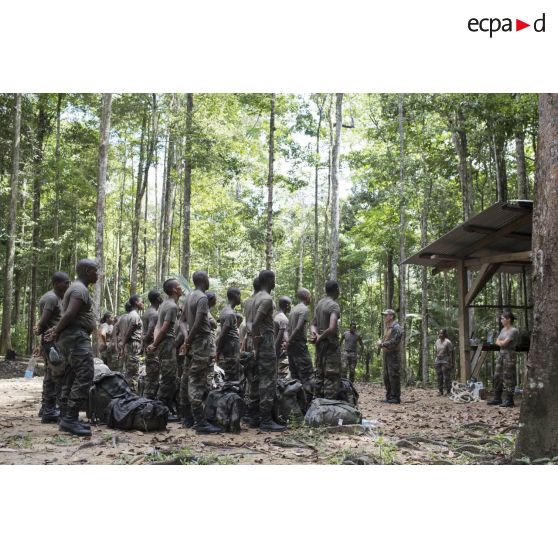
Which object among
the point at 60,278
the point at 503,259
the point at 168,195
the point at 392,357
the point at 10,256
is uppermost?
the point at 168,195

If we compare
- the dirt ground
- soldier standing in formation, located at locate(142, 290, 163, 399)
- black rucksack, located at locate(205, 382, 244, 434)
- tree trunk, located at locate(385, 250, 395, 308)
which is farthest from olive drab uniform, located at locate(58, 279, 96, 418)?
tree trunk, located at locate(385, 250, 395, 308)

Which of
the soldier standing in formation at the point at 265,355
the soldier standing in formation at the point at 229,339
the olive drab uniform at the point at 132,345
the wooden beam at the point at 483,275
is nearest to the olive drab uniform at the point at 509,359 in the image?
the wooden beam at the point at 483,275

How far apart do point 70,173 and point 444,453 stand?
2124 cm

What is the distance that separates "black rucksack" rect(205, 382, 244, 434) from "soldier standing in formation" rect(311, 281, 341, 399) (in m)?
1.67

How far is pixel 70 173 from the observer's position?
923 inches

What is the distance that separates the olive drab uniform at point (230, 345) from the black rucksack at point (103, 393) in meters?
1.78

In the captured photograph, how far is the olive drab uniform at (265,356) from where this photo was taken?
7.62 meters

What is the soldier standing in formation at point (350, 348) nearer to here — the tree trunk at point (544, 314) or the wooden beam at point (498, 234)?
the wooden beam at point (498, 234)

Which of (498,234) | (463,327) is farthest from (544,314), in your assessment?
(463,327)

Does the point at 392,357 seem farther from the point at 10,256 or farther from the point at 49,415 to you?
the point at 10,256

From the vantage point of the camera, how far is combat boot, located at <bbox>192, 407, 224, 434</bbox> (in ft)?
23.8

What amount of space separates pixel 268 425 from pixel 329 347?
1702 mm

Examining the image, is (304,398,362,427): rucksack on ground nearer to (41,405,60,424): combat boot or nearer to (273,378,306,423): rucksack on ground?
(273,378,306,423): rucksack on ground

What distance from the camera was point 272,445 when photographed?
6.43 metres
